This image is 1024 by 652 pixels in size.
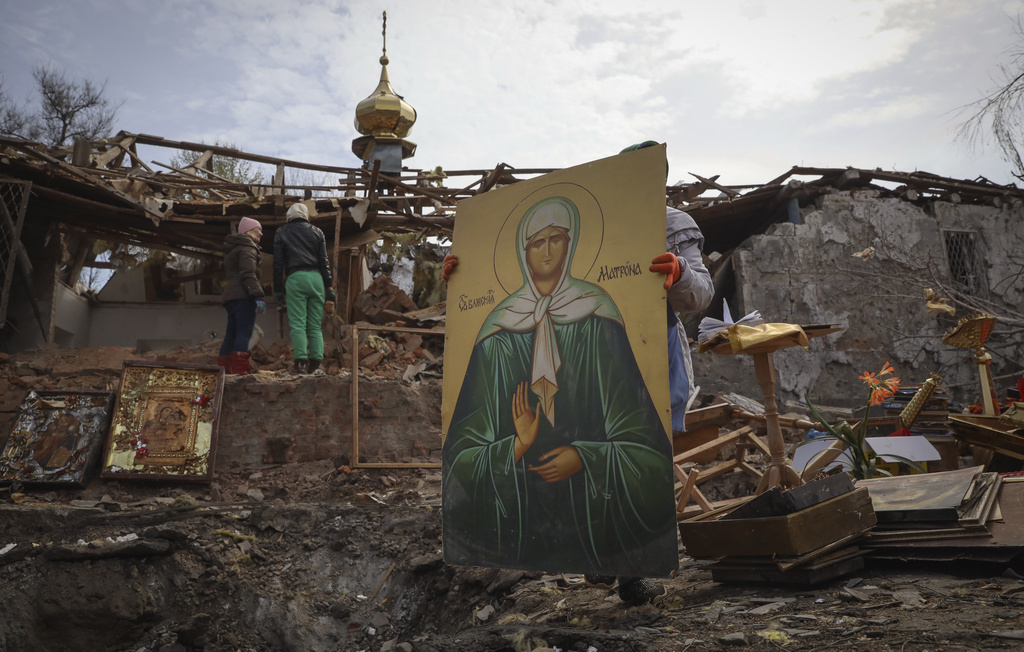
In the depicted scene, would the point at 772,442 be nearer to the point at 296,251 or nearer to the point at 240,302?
the point at 296,251

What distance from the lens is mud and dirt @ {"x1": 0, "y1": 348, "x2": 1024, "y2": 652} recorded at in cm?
277

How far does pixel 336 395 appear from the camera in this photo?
6.94 m

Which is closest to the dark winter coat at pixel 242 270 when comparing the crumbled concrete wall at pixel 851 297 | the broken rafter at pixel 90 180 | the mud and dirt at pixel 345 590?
the mud and dirt at pixel 345 590

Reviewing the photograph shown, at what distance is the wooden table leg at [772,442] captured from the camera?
13.2 feet

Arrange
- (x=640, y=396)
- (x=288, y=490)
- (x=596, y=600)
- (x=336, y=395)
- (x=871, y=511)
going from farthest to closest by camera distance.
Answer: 1. (x=336, y=395)
2. (x=288, y=490)
3. (x=596, y=600)
4. (x=871, y=511)
5. (x=640, y=396)

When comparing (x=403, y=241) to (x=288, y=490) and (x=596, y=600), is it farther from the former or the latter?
(x=596, y=600)

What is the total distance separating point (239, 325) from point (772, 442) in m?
5.43

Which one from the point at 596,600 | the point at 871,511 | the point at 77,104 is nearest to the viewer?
the point at 871,511

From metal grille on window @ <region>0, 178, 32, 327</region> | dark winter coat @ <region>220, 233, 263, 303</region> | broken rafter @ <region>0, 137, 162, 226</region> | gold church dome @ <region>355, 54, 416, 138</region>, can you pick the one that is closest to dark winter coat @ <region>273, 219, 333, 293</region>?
dark winter coat @ <region>220, 233, 263, 303</region>

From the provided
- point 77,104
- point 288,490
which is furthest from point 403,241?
point 77,104

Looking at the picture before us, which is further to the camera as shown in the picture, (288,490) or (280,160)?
(280,160)

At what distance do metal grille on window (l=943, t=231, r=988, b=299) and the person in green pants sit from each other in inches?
365

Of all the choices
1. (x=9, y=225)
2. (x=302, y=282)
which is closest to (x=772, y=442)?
(x=302, y=282)

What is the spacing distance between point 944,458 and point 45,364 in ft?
29.3
